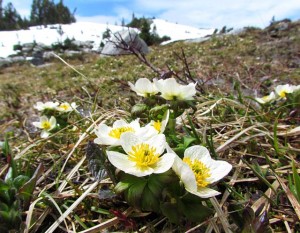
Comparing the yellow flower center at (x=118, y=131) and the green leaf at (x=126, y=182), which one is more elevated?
the yellow flower center at (x=118, y=131)

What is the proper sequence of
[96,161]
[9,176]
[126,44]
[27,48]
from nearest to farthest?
[96,161], [9,176], [126,44], [27,48]

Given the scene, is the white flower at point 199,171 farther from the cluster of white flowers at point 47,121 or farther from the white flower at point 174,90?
the cluster of white flowers at point 47,121

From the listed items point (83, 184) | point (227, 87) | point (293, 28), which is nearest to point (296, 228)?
point (83, 184)

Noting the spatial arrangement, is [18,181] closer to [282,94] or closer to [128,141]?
[128,141]

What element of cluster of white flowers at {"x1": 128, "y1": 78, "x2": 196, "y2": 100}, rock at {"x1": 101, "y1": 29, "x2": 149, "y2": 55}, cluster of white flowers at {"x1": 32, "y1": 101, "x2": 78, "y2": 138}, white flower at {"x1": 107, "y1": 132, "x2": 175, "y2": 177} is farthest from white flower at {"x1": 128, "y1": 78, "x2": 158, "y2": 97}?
rock at {"x1": 101, "y1": 29, "x2": 149, "y2": 55}

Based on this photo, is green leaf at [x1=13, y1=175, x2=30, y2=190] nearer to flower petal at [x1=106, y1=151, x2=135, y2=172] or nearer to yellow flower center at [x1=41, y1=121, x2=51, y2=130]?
flower petal at [x1=106, y1=151, x2=135, y2=172]

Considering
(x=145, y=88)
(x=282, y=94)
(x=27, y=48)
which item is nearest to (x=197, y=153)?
(x=145, y=88)

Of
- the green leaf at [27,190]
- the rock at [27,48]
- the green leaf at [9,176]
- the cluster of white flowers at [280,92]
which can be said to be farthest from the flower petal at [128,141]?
the rock at [27,48]
